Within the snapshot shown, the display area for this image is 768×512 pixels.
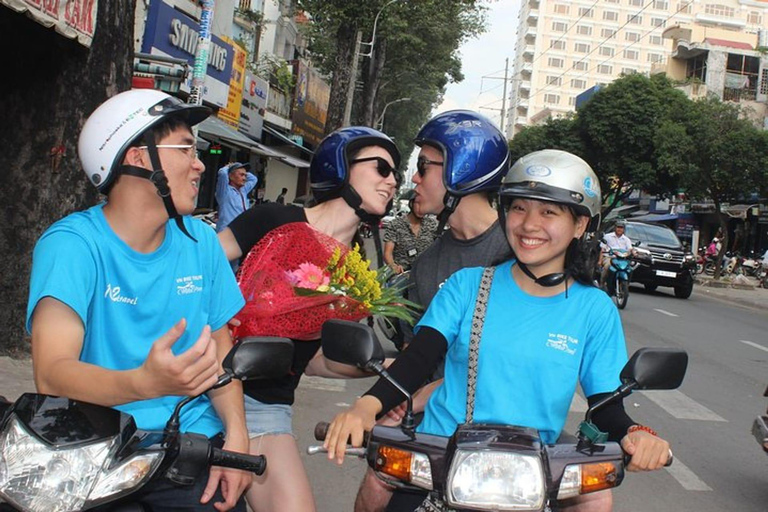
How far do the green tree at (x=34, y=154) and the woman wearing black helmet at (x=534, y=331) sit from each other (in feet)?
16.6

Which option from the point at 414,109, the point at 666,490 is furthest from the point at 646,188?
the point at 666,490

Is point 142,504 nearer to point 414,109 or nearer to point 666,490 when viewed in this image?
point 666,490

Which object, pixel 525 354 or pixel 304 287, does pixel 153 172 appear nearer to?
pixel 304 287

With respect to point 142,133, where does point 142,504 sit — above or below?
below

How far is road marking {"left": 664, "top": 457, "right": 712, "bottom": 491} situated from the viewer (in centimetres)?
594

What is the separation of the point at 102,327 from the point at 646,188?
48594 millimetres

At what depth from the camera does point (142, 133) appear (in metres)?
2.44

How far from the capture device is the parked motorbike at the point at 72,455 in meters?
1.80

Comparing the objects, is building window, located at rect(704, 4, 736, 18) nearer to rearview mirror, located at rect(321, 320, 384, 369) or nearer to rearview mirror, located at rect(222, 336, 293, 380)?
rearview mirror, located at rect(321, 320, 384, 369)

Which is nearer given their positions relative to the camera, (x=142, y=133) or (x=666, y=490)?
(x=142, y=133)

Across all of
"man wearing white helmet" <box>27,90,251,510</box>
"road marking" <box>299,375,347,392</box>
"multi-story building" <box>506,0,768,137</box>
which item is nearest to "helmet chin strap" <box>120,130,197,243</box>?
"man wearing white helmet" <box>27,90,251,510</box>

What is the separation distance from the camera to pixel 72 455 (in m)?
1.82

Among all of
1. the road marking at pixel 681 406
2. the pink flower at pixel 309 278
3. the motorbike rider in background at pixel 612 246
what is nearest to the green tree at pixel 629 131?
the motorbike rider in background at pixel 612 246

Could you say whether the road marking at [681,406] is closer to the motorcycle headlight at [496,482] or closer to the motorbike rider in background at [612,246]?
the motorcycle headlight at [496,482]
